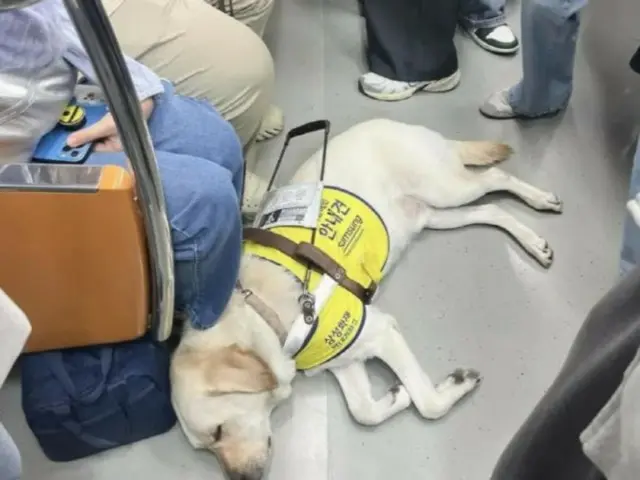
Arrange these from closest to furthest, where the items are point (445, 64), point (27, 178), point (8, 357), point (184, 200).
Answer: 1. point (8, 357)
2. point (27, 178)
3. point (184, 200)
4. point (445, 64)

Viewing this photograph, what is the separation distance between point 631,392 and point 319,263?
1.04 meters

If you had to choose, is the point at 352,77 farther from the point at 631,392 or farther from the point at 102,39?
the point at 631,392

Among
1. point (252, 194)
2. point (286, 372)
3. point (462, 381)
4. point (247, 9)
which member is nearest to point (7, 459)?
point (286, 372)

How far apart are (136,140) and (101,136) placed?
1.08ft

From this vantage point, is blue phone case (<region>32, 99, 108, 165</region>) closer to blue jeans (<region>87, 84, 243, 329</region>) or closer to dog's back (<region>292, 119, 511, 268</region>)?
blue jeans (<region>87, 84, 243, 329</region>)

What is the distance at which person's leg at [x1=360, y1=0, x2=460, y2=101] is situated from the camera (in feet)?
7.14

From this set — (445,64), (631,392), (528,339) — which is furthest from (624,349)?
(445,64)

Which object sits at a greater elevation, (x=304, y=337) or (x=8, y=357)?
(x=8, y=357)

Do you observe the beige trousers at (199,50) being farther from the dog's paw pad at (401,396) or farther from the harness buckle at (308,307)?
the dog's paw pad at (401,396)

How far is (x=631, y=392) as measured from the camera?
1.75 ft

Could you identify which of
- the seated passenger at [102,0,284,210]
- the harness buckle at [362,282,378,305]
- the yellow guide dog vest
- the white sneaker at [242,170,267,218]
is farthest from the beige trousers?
the harness buckle at [362,282,378,305]

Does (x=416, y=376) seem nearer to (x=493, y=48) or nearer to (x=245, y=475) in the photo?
(x=245, y=475)

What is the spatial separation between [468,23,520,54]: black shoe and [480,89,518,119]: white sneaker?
0.82 ft

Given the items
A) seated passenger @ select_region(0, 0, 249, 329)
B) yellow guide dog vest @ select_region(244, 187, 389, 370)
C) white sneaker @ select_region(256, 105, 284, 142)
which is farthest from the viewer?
white sneaker @ select_region(256, 105, 284, 142)
